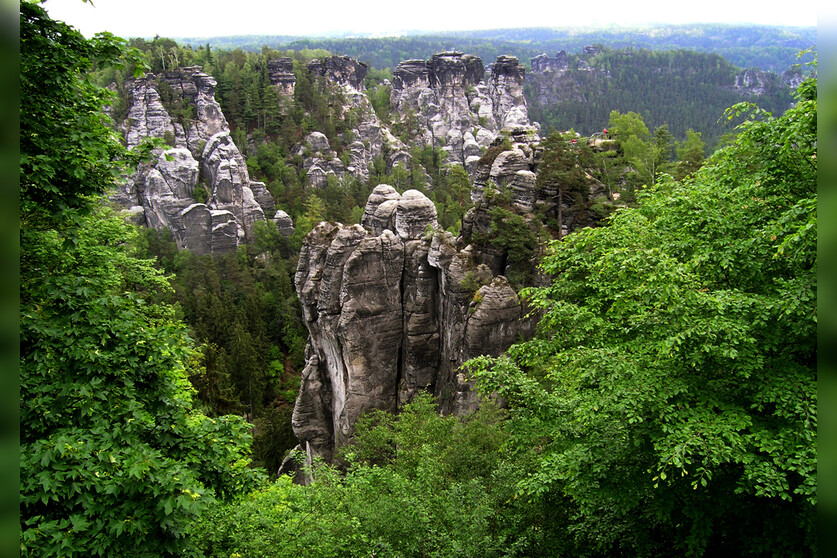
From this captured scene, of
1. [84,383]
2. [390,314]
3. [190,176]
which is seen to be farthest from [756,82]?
[84,383]

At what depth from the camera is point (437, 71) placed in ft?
397

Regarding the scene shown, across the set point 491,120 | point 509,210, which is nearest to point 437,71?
point 491,120

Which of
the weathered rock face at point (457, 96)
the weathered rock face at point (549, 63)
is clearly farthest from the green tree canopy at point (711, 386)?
the weathered rock face at point (549, 63)

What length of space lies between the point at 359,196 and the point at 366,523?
70.6 metres

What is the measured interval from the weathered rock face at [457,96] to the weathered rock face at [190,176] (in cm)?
4691

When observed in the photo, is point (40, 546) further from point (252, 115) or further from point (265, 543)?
point (252, 115)

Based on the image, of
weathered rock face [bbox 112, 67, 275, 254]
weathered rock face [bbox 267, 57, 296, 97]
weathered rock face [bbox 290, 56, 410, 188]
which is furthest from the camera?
weathered rock face [bbox 267, 57, 296, 97]

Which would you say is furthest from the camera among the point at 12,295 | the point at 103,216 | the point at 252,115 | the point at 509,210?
the point at 252,115

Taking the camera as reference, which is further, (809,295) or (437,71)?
(437,71)

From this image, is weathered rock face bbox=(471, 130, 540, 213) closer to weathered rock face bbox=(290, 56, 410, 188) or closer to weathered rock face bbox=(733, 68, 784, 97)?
weathered rock face bbox=(290, 56, 410, 188)

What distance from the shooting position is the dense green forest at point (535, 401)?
26.0 feet

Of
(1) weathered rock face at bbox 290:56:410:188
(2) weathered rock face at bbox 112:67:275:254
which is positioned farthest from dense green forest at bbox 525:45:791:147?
(2) weathered rock face at bbox 112:67:275:254

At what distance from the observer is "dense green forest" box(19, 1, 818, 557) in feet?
26.0

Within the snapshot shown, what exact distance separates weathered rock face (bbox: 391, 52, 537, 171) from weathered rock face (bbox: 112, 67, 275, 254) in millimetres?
46911
